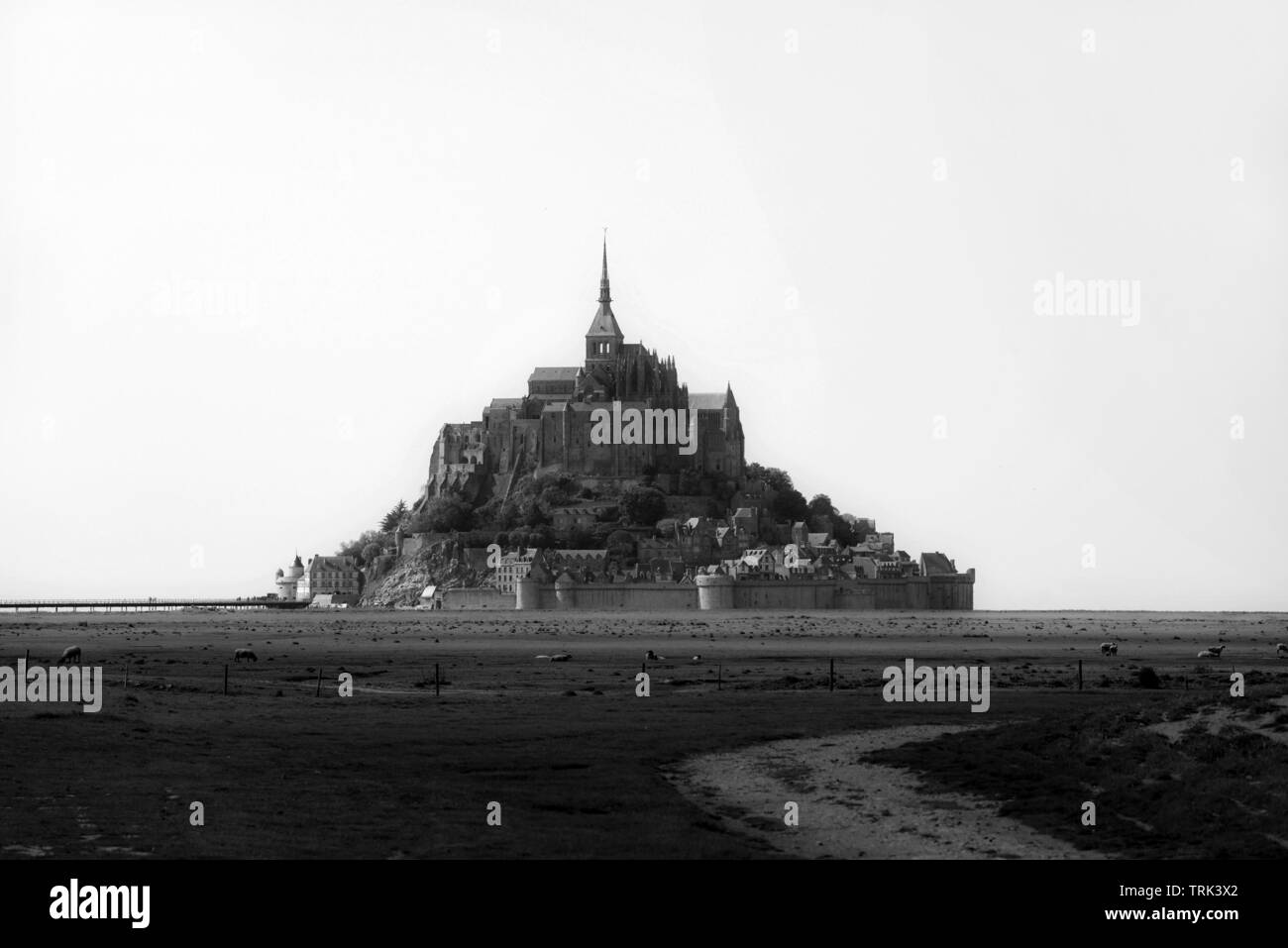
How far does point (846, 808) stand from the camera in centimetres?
3009

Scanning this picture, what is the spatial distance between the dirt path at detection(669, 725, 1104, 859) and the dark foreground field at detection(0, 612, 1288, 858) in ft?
1.64

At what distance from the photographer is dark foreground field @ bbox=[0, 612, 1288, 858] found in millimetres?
25500

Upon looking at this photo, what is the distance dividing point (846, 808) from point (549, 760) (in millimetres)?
6746

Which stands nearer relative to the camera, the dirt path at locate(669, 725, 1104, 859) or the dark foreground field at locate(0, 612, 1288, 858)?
the dark foreground field at locate(0, 612, 1288, 858)

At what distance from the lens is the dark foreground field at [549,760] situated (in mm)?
25500

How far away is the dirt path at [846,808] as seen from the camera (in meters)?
26.0

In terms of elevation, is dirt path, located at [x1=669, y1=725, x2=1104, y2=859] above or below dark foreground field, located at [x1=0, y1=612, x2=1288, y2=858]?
below

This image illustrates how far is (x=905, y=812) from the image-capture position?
1166 inches

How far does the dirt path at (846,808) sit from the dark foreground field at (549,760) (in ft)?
1.64

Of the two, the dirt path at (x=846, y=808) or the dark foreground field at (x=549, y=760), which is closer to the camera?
the dark foreground field at (x=549, y=760)

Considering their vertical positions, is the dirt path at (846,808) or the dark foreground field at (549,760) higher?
the dark foreground field at (549,760)
